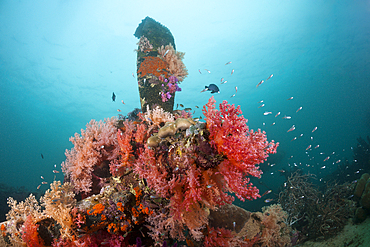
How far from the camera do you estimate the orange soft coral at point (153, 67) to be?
5.76 meters

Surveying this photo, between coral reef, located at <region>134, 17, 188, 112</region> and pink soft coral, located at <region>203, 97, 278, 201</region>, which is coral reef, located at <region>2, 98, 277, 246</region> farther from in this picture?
coral reef, located at <region>134, 17, 188, 112</region>

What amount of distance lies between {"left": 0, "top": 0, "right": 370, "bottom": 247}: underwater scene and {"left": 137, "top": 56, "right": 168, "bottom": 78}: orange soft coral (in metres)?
0.04

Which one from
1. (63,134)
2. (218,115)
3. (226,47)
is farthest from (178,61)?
(63,134)

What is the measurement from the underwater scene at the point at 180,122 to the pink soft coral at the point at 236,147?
23 millimetres

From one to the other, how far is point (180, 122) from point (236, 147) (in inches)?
45.8

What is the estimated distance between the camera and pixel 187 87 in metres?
42.3

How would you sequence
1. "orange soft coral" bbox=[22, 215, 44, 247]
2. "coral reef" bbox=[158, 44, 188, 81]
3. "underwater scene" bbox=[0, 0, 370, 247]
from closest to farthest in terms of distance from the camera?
"underwater scene" bbox=[0, 0, 370, 247] → "orange soft coral" bbox=[22, 215, 44, 247] → "coral reef" bbox=[158, 44, 188, 81]

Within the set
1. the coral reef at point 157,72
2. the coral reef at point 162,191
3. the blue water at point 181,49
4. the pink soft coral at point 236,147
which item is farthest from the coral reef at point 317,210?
the blue water at point 181,49

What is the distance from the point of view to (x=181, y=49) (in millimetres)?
34281

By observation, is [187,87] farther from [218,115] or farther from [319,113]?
[319,113]

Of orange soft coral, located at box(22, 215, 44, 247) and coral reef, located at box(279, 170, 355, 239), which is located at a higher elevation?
orange soft coral, located at box(22, 215, 44, 247)

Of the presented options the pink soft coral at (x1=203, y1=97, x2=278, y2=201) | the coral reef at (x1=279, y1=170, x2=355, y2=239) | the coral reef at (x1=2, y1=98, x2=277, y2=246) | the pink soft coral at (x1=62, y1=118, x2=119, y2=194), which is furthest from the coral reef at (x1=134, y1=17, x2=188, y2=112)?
the coral reef at (x1=279, y1=170, x2=355, y2=239)

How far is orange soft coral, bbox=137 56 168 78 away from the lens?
5.76 meters

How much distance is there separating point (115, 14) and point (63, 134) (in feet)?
198
